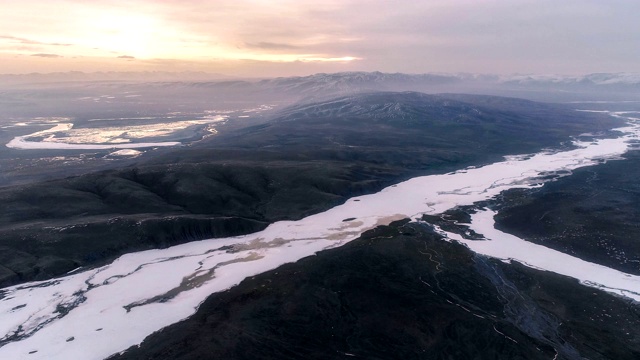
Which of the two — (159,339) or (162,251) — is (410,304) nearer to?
(159,339)

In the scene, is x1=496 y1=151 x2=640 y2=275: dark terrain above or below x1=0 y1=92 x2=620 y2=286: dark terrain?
below

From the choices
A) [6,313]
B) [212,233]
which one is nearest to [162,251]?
[212,233]

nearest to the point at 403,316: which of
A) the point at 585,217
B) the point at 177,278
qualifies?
the point at 177,278

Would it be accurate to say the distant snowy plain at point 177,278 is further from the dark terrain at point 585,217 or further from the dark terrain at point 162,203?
the dark terrain at point 585,217

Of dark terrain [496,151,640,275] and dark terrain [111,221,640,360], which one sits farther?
dark terrain [496,151,640,275]

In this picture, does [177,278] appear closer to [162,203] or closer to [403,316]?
[403,316]

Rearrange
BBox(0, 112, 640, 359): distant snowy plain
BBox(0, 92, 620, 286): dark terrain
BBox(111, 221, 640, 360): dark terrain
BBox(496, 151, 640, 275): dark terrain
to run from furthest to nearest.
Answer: BBox(496, 151, 640, 275): dark terrain
BBox(0, 92, 620, 286): dark terrain
BBox(0, 112, 640, 359): distant snowy plain
BBox(111, 221, 640, 360): dark terrain

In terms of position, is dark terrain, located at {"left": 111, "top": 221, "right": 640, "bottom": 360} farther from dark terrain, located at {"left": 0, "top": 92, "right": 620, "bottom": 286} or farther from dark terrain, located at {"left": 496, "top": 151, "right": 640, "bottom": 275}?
dark terrain, located at {"left": 0, "top": 92, "right": 620, "bottom": 286}

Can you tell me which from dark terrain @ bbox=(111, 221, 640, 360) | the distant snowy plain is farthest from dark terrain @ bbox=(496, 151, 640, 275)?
dark terrain @ bbox=(111, 221, 640, 360)
